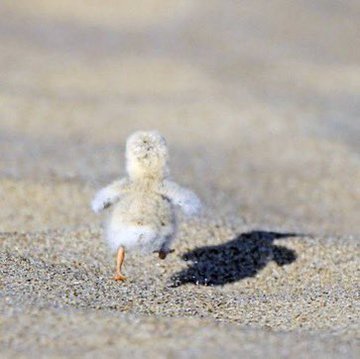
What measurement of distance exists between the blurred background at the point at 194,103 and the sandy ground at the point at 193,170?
3cm

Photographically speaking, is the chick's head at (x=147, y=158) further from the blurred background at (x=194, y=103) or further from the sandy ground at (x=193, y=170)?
the blurred background at (x=194, y=103)

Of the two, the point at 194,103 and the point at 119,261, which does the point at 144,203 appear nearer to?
the point at 119,261

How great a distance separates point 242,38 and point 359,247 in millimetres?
10195

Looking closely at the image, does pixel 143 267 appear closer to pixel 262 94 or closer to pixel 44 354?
pixel 44 354

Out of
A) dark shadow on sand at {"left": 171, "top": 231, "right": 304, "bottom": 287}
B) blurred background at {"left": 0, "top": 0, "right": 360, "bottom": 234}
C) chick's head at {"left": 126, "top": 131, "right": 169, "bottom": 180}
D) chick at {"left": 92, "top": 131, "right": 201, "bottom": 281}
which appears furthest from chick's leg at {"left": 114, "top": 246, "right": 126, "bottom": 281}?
blurred background at {"left": 0, "top": 0, "right": 360, "bottom": 234}

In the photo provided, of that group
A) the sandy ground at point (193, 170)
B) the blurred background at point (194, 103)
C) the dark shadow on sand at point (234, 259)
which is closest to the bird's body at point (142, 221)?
the sandy ground at point (193, 170)

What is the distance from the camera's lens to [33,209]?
805 cm

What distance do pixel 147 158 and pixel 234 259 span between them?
1.22 m

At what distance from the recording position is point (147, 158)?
18.4 feet

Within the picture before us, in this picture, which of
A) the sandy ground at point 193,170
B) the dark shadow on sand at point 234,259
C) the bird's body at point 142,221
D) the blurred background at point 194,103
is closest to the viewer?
the sandy ground at point 193,170

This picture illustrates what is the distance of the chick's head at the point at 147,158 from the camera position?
5617 mm

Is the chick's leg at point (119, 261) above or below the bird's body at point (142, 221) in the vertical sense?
below

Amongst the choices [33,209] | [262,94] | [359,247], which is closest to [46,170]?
[33,209]

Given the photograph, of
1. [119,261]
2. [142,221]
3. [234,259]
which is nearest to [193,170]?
[234,259]
